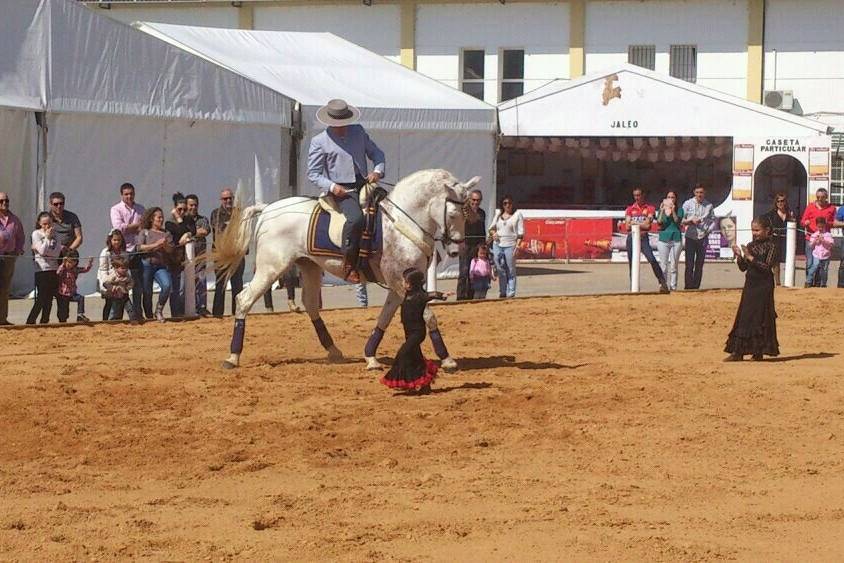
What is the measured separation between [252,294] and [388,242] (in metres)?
1.50

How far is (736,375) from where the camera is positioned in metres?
14.0

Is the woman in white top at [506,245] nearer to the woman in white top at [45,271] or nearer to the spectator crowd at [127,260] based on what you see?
the spectator crowd at [127,260]

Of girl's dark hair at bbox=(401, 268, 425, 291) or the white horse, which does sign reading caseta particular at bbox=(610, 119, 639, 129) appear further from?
girl's dark hair at bbox=(401, 268, 425, 291)

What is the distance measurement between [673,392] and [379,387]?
8.63ft

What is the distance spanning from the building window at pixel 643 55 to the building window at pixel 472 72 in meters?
4.35

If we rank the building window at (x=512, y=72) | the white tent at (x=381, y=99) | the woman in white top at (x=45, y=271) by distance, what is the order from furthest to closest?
the building window at (x=512, y=72)
the white tent at (x=381, y=99)
the woman in white top at (x=45, y=271)

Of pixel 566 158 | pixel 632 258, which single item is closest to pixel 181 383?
pixel 632 258

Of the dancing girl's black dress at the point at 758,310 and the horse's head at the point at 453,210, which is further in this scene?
the dancing girl's black dress at the point at 758,310

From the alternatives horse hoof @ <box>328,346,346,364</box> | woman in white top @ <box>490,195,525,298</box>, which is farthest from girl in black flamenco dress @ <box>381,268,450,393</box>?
woman in white top @ <box>490,195,525,298</box>

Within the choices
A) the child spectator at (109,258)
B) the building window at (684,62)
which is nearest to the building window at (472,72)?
the building window at (684,62)

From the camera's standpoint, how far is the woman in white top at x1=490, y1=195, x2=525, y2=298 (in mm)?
22797

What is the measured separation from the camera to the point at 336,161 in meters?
14.3

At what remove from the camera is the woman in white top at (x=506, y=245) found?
74.8 feet

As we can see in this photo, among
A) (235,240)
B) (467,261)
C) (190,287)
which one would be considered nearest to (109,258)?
(190,287)
